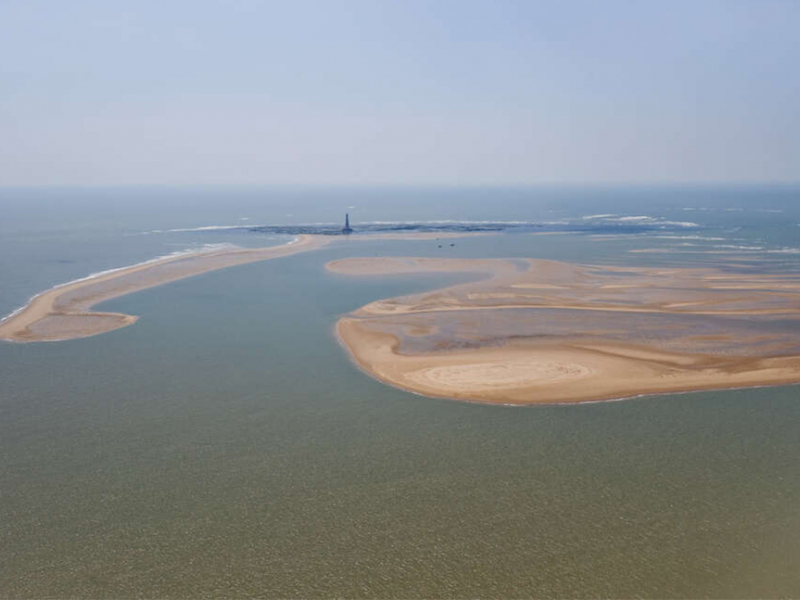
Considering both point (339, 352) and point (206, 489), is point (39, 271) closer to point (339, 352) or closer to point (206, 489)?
point (339, 352)

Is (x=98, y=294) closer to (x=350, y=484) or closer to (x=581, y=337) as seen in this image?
(x=350, y=484)

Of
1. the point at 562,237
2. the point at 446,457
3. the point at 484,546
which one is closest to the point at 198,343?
the point at 446,457

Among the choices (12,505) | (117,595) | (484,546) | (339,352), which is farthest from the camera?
(339,352)

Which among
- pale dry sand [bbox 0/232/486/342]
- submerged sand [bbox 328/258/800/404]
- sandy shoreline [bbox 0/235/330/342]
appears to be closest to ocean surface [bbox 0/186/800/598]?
submerged sand [bbox 328/258/800/404]

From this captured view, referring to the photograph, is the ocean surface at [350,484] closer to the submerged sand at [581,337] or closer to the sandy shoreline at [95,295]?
the submerged sand at [581,337]

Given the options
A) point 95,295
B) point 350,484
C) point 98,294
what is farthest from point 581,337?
Result: point 98,294
